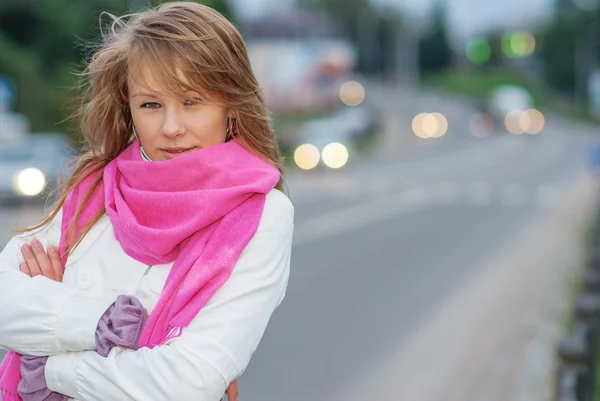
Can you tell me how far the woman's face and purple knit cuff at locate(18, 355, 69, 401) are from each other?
1.47ft

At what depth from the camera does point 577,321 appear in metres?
6.69

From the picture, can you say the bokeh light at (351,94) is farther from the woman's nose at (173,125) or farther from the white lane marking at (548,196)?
the woman's nose at (173,125)

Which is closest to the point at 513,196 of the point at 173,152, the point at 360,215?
the point at 360,215

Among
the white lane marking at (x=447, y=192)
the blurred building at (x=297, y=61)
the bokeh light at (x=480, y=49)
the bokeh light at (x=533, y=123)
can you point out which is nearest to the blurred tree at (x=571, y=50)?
the bokeh light at (x=533, y=123)

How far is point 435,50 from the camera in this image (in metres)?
119

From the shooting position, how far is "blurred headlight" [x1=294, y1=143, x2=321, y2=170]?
33344 mm

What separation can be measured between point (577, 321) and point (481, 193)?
63.8 ft

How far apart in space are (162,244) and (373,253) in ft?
42.1

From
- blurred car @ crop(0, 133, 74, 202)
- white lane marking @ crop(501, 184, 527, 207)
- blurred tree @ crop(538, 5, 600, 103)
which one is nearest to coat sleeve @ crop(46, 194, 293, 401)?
blurred car @ crop(0, 133, 74, 202)

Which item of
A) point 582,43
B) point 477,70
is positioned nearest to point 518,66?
point 477,70

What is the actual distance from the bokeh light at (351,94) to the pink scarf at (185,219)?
84.7m

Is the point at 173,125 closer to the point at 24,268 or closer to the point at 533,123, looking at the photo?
the point at 24,268

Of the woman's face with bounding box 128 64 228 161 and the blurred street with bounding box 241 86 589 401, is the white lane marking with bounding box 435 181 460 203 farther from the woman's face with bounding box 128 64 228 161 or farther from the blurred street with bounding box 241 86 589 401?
the woman's face with bounding box 128 64 228 161

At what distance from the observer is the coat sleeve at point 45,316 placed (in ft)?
6.38
